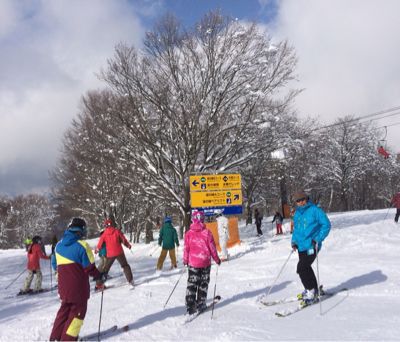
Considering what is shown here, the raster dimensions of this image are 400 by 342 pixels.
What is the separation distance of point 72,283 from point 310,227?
12.8 ft

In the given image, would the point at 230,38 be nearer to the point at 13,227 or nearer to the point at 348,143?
the point at 348,143

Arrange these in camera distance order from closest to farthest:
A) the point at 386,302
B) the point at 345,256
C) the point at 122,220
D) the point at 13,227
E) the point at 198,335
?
1. the point at 198,335
2. the point at 386,302
3. the point at 345,256
4. the point at 122,220
5. the point at 13,227

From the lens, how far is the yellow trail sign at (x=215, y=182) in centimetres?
1602

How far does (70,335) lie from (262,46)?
52.4 feet

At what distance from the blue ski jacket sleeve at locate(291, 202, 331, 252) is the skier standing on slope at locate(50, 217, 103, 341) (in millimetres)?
3449

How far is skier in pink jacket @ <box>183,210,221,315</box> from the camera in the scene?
672 cm

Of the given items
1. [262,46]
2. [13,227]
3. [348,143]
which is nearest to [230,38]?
[262,46]

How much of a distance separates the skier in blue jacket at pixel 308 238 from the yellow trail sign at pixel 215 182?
927cm

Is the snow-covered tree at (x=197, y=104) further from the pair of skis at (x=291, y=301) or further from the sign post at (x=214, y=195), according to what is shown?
the pair of skis at (x=291, y=301)

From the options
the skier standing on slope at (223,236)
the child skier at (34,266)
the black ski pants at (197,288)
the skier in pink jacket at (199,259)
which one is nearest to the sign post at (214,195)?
the skier standing on slope at (223,236)

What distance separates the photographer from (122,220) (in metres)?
29.4

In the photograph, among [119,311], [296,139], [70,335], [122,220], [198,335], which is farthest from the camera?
[122,220]

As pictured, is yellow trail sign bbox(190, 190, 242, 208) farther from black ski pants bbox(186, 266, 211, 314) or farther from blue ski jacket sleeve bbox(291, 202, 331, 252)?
blue ski jacket sleeve bbox(291, 202, 331, 252)

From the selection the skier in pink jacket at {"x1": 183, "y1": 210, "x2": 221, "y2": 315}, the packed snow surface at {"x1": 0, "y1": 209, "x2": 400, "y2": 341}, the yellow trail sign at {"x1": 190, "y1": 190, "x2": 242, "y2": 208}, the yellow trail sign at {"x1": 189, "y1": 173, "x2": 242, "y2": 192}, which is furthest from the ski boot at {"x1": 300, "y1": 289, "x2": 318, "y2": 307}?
the yellow trail sign at {"x1": 189, "y1": 173, "x2": 242, "y2": 192}
